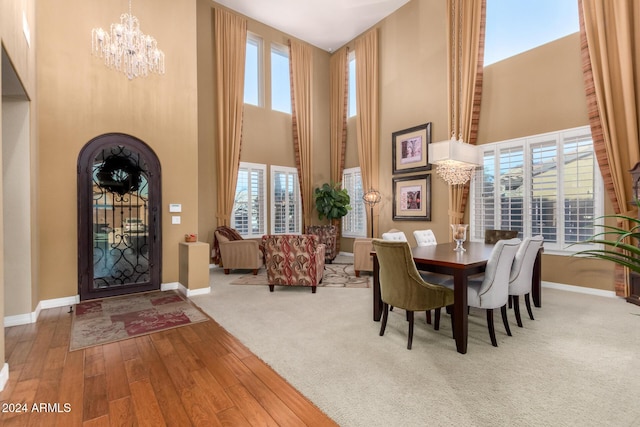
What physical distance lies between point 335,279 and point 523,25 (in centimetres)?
560

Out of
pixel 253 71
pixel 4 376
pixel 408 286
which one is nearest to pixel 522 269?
pixel 408 286

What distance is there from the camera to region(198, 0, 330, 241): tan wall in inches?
281

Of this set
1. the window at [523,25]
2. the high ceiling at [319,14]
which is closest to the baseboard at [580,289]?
the window at [523,25]

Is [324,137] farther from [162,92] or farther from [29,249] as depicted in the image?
[29,249]

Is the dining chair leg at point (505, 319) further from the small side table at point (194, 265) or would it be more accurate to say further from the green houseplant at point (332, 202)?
the green houseplant at point (332, 202)

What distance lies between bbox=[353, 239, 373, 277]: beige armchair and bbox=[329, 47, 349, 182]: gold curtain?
342 cm

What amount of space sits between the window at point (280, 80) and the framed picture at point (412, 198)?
12.2 feet

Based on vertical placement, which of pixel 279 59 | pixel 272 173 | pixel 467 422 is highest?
pixel 279 59

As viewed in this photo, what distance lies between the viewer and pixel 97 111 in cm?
450

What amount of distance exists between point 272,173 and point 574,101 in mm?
6274

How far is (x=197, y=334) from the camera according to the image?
10.9 feet

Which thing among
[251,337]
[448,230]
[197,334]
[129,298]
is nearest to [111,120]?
[129,298]

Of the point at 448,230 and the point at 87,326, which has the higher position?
the point at 448,230

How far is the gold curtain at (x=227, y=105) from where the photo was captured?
720 centimetres
